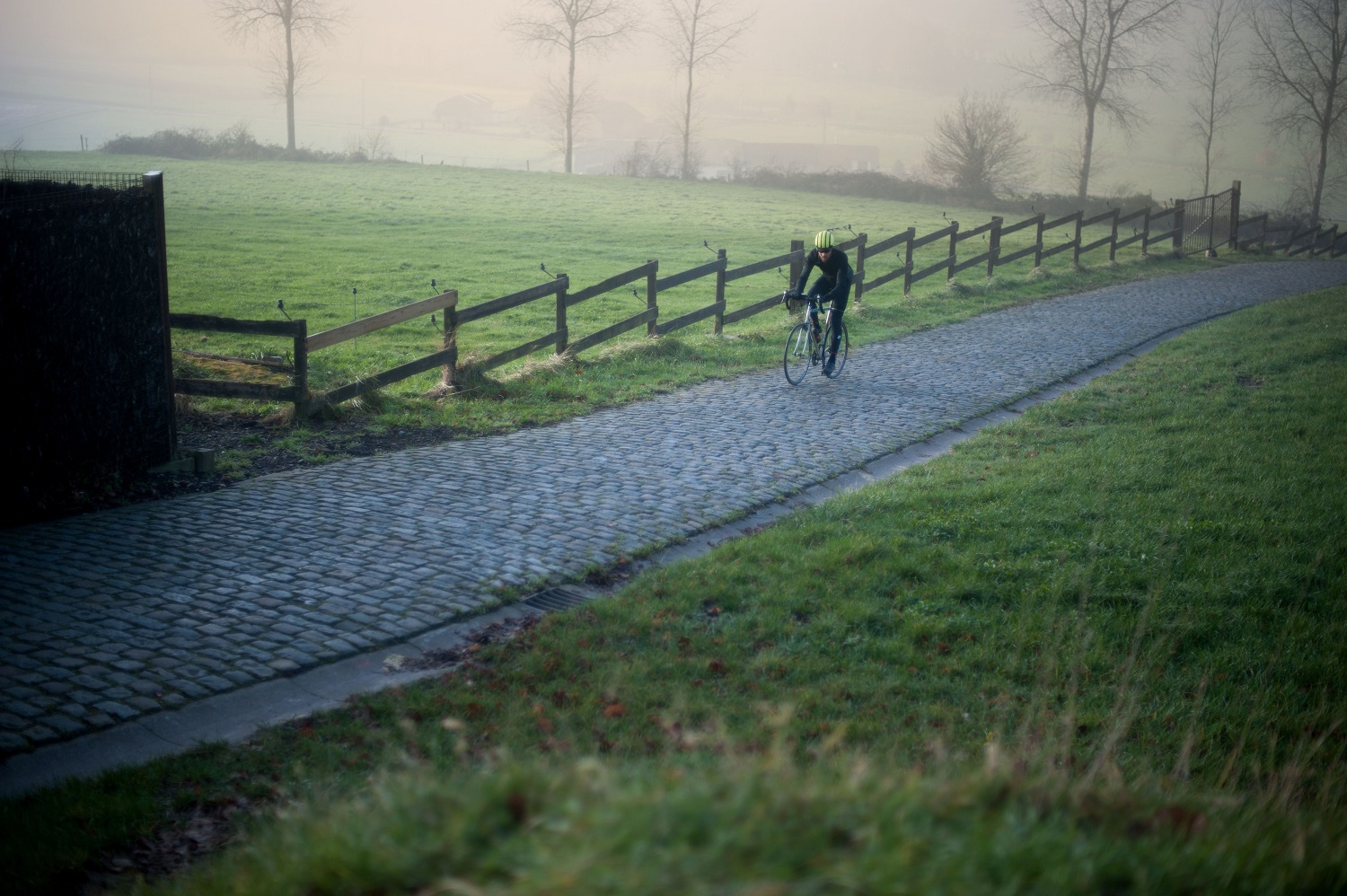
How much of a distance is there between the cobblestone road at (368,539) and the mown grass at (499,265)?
1.75 metres

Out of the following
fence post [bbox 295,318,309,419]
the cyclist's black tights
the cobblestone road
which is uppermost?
the cyclist's black tights

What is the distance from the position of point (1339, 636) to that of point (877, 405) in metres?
6.91

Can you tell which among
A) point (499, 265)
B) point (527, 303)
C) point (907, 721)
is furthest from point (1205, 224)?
point (907, 721)

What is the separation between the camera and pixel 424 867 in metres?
1.88

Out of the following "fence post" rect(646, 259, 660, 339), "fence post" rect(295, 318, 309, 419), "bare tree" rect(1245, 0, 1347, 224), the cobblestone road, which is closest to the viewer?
the cobblestone road

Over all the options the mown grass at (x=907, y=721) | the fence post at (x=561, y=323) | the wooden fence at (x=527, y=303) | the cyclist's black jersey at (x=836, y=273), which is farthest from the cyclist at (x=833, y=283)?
the mown grass at (x=907, y=721)

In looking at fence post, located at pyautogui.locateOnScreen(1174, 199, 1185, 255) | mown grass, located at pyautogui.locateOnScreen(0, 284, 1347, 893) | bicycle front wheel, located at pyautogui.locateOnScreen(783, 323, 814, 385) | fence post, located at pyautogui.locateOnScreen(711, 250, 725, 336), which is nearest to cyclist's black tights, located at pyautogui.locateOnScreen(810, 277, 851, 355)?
bicycle front wheel, located at pyautogui.locateOnScreen(783, 323, 814, 385)

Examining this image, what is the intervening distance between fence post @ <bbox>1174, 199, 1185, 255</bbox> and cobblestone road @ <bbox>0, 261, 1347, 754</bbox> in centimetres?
2315

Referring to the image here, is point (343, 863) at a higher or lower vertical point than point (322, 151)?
lower

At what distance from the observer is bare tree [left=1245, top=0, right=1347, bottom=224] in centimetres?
5166

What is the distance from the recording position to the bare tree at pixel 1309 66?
51656 mm

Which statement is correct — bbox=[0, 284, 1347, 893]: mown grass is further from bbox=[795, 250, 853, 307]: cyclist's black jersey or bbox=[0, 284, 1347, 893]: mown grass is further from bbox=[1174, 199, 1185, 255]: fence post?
bbox=[1174, 199, 1185, 255]: fence post

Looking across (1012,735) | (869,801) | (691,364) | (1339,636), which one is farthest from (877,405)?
(869,801)

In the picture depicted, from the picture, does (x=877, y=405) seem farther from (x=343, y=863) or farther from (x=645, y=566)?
(x=343, y=863)
